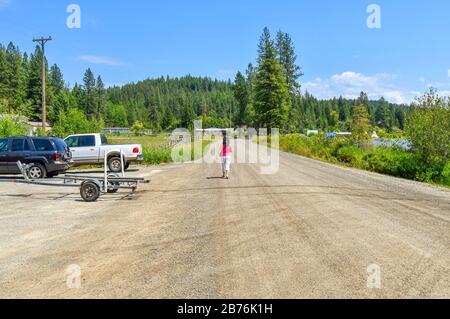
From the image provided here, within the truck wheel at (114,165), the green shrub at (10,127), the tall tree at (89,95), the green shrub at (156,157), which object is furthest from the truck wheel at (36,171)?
the tall tree at (89,95)

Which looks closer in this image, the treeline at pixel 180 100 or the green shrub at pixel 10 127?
the green shrub at pixel 10 127

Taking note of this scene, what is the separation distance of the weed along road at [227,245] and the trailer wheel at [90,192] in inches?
13.1

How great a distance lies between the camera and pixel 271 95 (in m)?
74.1

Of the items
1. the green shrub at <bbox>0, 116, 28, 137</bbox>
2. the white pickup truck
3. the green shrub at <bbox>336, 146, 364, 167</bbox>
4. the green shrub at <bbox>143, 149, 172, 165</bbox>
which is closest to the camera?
the white pickup truck

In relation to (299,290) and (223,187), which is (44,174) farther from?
(299,290)

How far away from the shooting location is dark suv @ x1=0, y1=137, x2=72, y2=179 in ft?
57.9

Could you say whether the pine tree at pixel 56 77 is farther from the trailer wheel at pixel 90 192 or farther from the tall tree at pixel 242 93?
the trailer wheel at pixel 90 192

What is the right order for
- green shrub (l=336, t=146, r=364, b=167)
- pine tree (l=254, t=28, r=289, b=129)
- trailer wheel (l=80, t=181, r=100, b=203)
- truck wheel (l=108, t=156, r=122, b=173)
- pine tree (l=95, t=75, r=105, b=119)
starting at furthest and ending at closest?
pine tree (l=95, t=75, r=105, b=119) → pine tree (l=254, t=28, r=289, b=129) → green shrub (l=336, t=146, r=364, b=167) → truck wheel (l=108, t=156, r=122, b=173) → trailer wheel (l=80, t=181, r=100, b=203)

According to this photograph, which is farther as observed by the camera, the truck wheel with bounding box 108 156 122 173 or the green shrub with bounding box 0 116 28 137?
the green shrub with bounding box 0 116 28 137

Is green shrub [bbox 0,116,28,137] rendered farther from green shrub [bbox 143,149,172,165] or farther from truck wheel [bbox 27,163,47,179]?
truck wheel [bbox 27,163,47,179]

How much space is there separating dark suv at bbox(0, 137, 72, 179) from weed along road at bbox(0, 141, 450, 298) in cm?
367

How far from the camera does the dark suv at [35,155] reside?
17656 mm

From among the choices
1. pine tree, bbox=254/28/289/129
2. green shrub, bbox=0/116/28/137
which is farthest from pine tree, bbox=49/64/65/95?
green shrub, bbox=0/116/28/137

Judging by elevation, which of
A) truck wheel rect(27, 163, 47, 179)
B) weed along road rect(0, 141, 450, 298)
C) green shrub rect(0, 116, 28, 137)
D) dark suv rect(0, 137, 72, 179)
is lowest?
weed along road rect(0, 141, 450, 298)
